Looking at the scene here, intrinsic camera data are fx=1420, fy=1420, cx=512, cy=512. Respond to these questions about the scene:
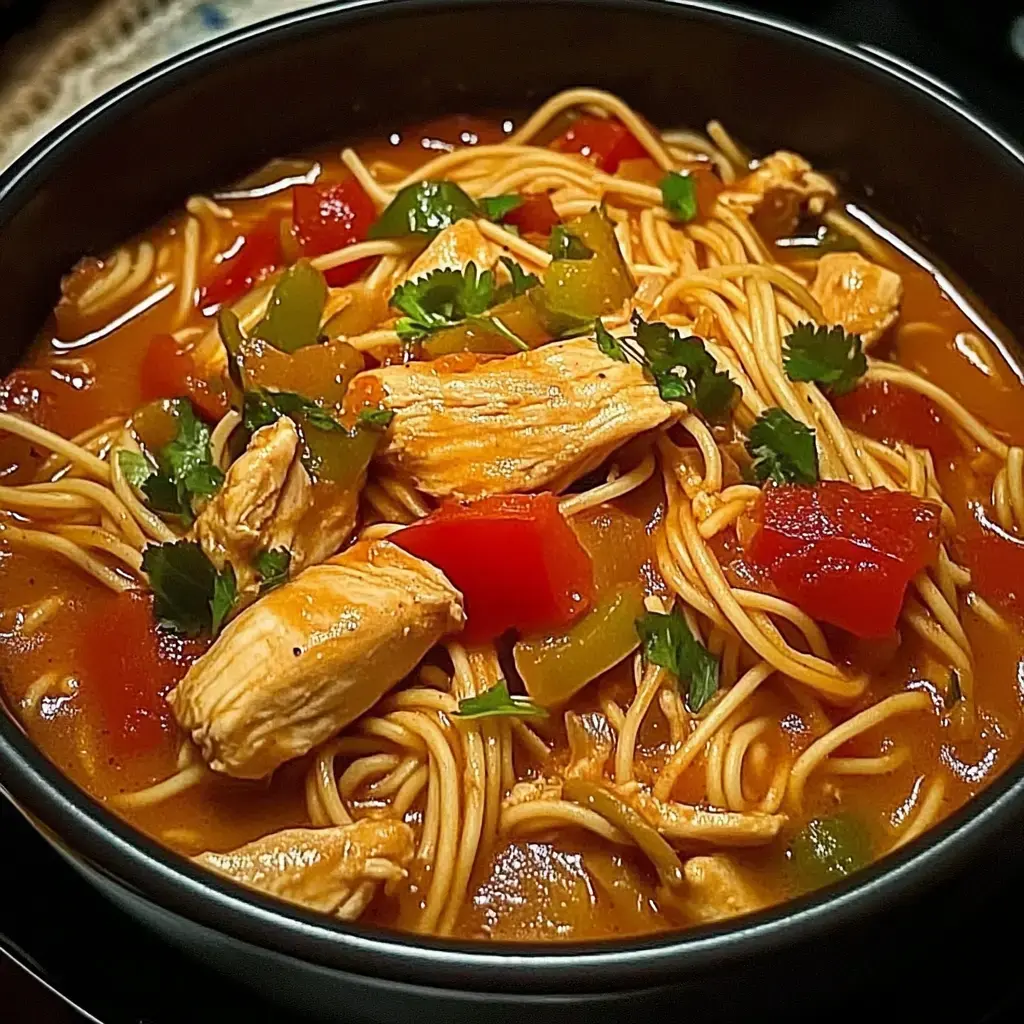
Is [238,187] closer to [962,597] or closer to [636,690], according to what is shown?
[636,690]

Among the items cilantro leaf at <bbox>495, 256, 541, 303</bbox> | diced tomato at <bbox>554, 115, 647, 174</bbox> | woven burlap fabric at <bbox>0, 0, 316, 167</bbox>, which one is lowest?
cilantro leaf at <bbox>495, 256, 541, 303</bbox>

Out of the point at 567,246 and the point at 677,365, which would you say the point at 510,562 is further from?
the point at 567,246

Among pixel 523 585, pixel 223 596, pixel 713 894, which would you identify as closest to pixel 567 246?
pixel 523 585

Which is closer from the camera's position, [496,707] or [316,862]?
[316,862]

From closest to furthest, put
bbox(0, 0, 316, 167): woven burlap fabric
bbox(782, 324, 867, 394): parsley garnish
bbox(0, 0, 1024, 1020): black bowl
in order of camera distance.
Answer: bbox(0, 0, 1024, 1020): black bowl → bbox(782, 324, 867, 394): parsley garnish → bbox(0, 0, 316, 167): woven burlap fabric

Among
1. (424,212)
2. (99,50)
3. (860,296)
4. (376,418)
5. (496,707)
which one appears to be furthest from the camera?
(99,50)

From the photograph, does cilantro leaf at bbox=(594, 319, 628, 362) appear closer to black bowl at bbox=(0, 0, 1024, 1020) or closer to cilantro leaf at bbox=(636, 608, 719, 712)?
cilantro leaf at bbox=(636, 608, 719, 712)

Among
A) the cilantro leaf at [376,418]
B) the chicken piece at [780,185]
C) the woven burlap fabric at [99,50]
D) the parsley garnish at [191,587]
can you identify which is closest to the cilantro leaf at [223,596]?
the parsley garnish at [191,587]

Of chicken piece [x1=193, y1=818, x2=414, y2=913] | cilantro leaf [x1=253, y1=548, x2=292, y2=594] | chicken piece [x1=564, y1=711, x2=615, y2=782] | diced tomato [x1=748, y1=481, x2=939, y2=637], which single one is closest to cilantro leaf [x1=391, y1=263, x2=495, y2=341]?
cilantro leaf [x1=253, y1=548, x2=292, y2=594]
